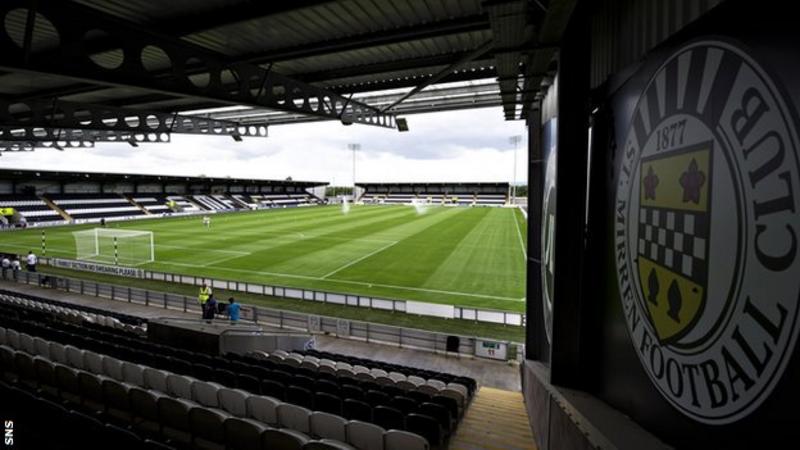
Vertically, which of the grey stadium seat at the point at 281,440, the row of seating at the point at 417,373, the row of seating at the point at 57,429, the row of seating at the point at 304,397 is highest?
the row of seating at the point at 57,429

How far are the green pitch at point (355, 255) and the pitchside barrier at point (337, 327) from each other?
201 inches

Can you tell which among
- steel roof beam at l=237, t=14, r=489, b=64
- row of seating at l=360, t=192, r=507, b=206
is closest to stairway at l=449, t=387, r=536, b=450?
steel roof beam at l=237, t=14, r=489, b=64

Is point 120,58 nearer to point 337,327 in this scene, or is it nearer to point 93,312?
point 93,312

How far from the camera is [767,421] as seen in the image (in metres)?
2.01

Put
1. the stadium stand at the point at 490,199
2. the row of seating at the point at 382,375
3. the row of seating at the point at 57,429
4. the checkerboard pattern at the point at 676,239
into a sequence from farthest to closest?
the stadium stand at the point at 490,199 → the row of seating at the point at 382,375 → the row of seating at the point at 57,429 → the checkerboard pattern at the point at 676,239

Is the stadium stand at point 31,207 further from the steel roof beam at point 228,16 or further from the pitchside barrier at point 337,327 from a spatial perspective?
the steel roof beam at point 228,16

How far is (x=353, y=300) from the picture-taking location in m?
15.7

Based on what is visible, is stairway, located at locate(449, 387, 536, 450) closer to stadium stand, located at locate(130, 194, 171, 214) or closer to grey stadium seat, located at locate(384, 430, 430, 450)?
grey stadium seat, located at locate(384, 430, 430, 450)

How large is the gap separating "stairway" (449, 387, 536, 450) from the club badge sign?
3.24m

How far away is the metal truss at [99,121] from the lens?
11.0 meters

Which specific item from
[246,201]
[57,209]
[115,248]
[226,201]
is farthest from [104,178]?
[115,248]

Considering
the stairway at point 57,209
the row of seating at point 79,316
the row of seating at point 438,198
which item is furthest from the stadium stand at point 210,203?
the row of seating at point 79,316

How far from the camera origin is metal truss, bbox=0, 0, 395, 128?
15.0 feet

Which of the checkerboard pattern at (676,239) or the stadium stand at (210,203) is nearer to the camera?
Result: the checkerboard pattern at (676,239)
